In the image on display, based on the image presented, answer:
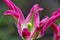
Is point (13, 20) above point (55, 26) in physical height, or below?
below

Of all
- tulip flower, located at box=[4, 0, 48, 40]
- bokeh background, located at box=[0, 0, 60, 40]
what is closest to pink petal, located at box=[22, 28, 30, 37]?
tulip flower, located at box=[4, 0, 48, 40]

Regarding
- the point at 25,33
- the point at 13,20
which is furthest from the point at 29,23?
the point at 13,20

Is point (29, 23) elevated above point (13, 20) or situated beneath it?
elevated above

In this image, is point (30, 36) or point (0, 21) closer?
point (30, 36)

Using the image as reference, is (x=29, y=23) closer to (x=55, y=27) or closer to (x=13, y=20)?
(x=55, y=27)

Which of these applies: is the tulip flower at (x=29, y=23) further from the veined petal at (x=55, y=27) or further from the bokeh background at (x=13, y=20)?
the bokeh background at (x=13, y=20)

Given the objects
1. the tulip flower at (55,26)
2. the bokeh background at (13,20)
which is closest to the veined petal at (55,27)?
the tulip flower at (55,26)

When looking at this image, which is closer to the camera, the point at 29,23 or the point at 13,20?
the point at 29,23

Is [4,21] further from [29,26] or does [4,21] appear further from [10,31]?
[29,26]

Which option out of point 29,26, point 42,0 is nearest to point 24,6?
point 42,0
